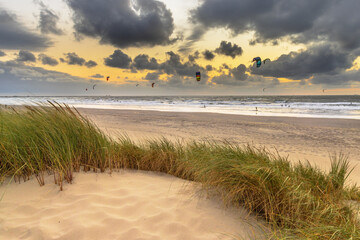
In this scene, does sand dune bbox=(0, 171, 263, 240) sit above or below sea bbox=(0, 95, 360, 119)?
below

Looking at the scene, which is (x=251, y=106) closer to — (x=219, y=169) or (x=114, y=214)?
(x=219, y=169)

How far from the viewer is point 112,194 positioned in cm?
313

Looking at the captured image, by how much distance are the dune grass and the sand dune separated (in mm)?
221

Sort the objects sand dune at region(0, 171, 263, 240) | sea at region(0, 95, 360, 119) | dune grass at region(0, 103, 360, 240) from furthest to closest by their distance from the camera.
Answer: sea at region(0, 95, 360, 119) < dune grass at region(0, 103, 360, 240) < sand dune at region(0, 171, 263, 240)

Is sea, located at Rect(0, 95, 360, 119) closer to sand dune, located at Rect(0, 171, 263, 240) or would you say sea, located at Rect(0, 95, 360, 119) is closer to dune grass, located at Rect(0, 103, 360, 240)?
dune grass, located at Rect(0, 103, 360, 240)

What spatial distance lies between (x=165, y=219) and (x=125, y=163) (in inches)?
80.1

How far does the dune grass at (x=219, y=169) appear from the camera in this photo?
2438 mm

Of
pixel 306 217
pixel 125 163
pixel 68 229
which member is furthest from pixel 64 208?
pixel 306 217

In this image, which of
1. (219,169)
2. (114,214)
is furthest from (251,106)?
(114,214)

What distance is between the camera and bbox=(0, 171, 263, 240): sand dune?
91.3 inches

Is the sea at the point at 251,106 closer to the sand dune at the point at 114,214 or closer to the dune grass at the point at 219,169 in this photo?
the dune grass at the point at 219,169

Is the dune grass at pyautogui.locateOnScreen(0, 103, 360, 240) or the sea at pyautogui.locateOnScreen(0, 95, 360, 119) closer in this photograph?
the dune grass at pyautogui.locateOnScreen(0, 103, 360, 240)

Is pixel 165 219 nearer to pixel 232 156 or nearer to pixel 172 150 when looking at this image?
pixel 232 156

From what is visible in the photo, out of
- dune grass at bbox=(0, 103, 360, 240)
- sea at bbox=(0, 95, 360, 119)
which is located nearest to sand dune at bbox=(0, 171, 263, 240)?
dune grass at bbox=(0, 103, 360, 240)
